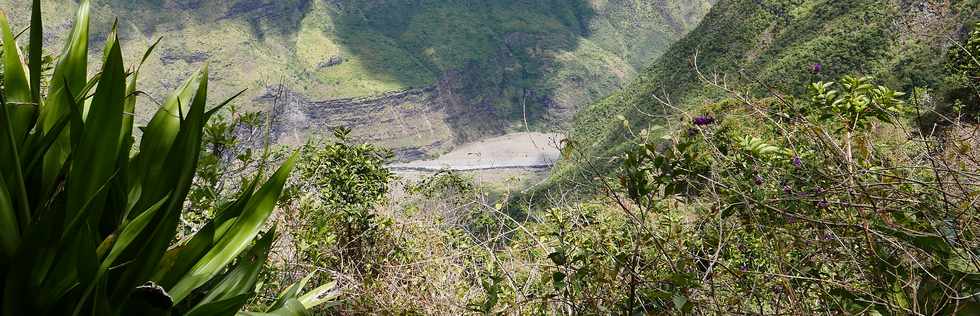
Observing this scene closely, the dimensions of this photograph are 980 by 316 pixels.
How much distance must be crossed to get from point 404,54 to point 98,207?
116 metres

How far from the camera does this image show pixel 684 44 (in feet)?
190

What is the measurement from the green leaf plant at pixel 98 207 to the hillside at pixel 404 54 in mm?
81449

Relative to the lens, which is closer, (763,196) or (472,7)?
(763,196)

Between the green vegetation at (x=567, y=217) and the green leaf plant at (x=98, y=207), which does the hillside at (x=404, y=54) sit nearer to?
the green vegetation at (x=567, y=217)

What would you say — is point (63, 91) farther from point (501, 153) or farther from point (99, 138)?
point (501, 153)

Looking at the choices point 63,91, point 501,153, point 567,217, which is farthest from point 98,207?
point 501,153

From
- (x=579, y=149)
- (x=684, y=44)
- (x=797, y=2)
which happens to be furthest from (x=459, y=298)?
(x=684, y=44)

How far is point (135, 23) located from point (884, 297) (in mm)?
112858

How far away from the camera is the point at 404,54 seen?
114500 millimetres

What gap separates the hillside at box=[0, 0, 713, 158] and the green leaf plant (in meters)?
81.4

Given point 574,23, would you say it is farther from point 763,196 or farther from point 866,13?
point 763,196

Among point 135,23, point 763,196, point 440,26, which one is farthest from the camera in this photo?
point 440,26

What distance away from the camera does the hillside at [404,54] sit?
93.1m

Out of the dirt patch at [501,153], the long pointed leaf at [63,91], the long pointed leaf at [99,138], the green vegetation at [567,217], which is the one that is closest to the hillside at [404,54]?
the dirt patch at [501,153]
